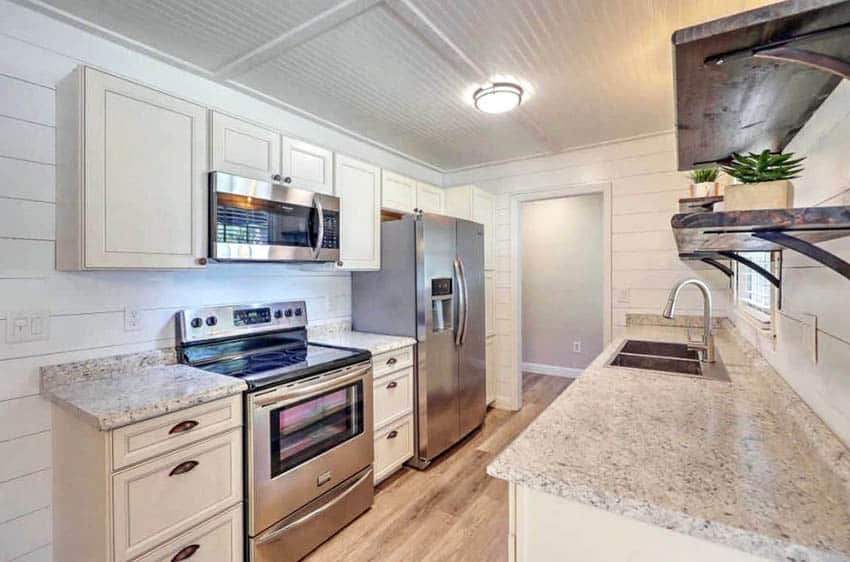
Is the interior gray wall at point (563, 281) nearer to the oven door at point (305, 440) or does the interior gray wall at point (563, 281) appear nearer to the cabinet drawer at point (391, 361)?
the cabinet drawer at point (391, 361)

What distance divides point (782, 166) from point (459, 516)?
219 cm

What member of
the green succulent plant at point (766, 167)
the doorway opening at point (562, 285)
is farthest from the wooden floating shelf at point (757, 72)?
the doorway opening at point (562, 285)

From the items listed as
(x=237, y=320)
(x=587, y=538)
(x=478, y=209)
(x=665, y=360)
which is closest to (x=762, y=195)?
(x=587, y=538)

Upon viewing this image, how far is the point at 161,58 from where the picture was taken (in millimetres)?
2014

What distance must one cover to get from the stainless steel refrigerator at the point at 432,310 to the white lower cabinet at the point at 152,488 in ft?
4.38

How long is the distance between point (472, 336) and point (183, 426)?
7.31 ft

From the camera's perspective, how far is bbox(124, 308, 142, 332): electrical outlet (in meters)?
1.87

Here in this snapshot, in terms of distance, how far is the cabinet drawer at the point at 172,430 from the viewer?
1.36m

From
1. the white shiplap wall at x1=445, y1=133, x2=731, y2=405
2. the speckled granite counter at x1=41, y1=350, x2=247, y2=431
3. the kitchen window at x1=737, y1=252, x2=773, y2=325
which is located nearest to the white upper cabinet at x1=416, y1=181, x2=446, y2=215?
the white shiplap wall at x1=445, y1=133, x2=731, y2=405

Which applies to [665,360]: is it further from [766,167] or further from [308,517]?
[308,517]

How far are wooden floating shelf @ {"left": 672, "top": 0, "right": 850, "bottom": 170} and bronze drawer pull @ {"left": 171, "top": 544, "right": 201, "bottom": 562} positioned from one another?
2120 millimetres

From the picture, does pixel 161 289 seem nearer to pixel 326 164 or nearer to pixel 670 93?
pixel 326 164

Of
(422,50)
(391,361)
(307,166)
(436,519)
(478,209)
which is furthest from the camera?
(478,209)

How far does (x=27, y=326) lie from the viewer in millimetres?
1597
